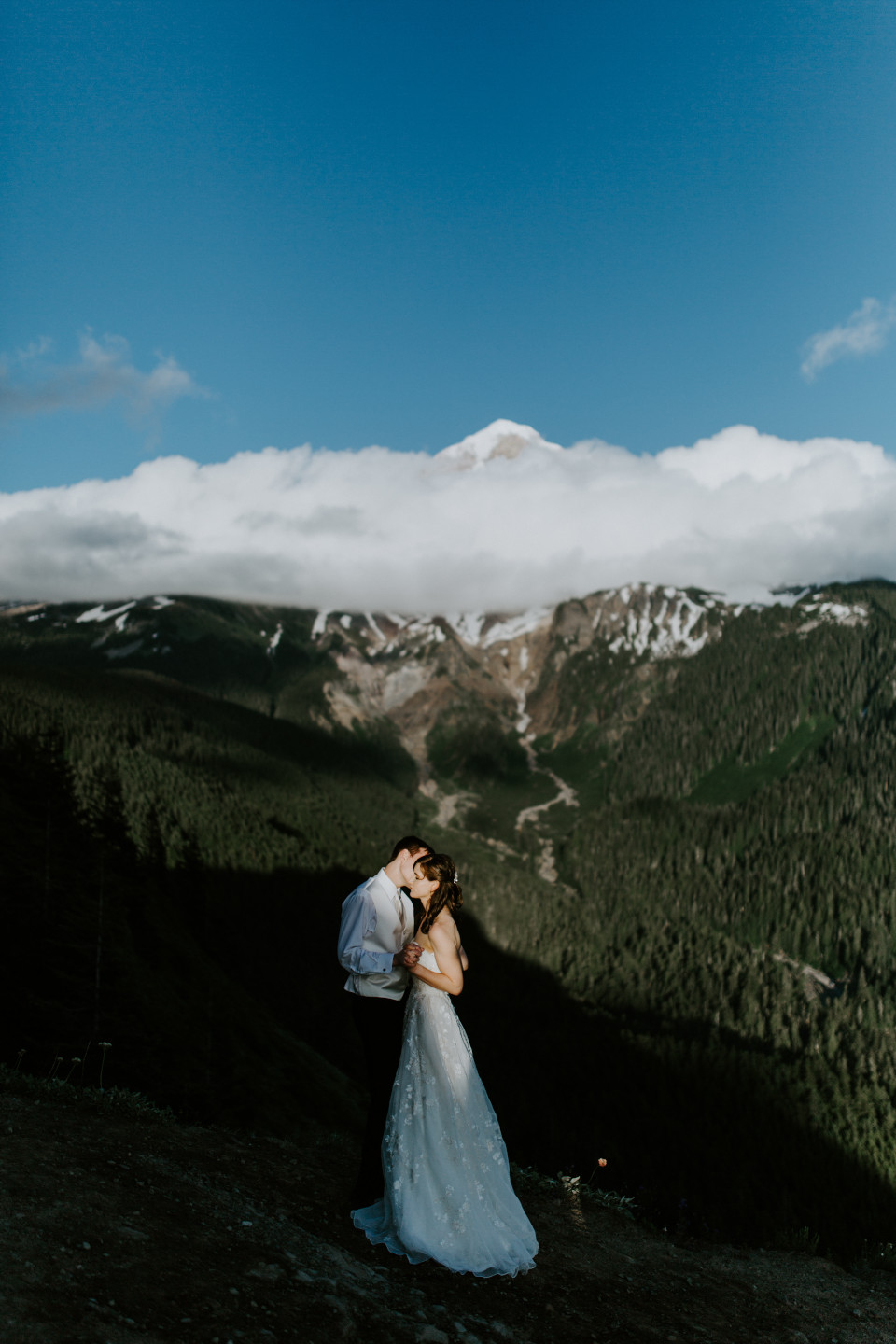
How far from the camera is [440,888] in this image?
1173 cm

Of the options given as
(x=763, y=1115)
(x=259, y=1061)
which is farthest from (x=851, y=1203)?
(x=259, y=1061)

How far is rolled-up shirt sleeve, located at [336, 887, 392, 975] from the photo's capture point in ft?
37.6

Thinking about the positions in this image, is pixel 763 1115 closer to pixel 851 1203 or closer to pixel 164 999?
pixel 851 1203

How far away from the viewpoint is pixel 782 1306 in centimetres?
1341

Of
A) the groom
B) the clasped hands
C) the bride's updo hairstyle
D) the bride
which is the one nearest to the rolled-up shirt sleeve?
the groom

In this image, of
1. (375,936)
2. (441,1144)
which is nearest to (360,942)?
(375,936)

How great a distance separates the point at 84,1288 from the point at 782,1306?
1216 cm

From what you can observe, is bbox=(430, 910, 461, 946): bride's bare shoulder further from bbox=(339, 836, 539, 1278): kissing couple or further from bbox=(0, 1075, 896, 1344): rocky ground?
bbox=(0, 1075, 896, 1344): rocky ground

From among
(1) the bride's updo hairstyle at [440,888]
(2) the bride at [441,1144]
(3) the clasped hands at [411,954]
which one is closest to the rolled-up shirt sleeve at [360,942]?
(3) the clasped hands at [411,954]

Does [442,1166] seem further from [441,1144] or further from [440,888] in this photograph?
[440,888]

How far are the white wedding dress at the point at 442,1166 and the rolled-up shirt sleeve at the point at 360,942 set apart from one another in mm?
789

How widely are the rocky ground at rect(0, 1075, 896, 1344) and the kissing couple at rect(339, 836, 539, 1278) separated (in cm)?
47

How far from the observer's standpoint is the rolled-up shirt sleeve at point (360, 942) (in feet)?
37.6

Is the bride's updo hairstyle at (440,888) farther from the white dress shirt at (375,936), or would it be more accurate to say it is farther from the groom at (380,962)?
the white dress shirt at (375,936)
